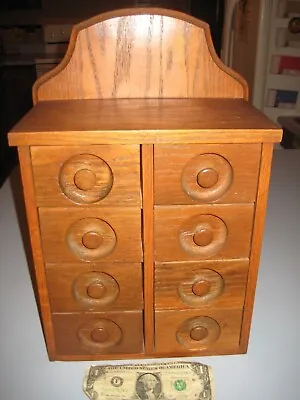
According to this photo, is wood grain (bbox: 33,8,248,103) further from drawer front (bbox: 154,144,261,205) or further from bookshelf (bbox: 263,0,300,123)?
bookshelf (bbox: 263,0,300,123)

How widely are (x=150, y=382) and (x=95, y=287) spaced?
16 cm

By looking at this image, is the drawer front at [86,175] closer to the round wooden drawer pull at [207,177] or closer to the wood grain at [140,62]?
the round wooden drawer pull at [207,177]

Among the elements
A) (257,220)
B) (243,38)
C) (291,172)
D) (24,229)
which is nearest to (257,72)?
(243,38)

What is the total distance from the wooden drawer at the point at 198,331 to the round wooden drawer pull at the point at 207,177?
21 cm

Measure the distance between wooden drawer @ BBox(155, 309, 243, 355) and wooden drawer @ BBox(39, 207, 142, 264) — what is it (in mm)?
125

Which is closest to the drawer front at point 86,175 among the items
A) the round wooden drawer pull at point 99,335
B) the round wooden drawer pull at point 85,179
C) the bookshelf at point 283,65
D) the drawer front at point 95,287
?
the round wooden drawer pull at point 85,179

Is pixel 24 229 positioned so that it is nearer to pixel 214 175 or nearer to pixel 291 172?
pixel 214 175

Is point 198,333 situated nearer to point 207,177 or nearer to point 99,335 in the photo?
point 99,335

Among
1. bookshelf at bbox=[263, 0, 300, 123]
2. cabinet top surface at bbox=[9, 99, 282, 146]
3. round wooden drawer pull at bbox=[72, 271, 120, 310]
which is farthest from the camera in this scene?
bookshelf at bbox=[263, 0, 300, 123]

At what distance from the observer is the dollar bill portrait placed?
57 centimetres

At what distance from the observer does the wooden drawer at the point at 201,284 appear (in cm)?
60

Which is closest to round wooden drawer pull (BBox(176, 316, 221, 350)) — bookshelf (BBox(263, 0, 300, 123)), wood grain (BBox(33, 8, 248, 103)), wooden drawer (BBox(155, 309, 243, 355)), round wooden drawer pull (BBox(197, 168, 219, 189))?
wooden drawer (BBox(155, 309, 243, 355))

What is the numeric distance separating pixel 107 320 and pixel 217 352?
187mm

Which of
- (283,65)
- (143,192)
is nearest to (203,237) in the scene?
(143,192)
